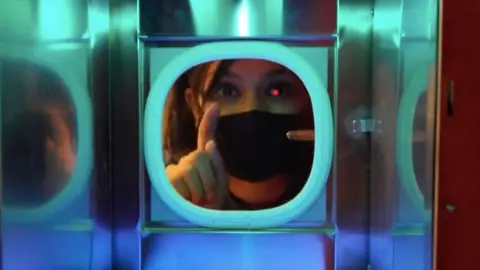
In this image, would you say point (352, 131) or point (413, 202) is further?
point (352, 131)

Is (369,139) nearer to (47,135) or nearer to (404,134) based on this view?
(404,134)

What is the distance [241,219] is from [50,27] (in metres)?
0.79

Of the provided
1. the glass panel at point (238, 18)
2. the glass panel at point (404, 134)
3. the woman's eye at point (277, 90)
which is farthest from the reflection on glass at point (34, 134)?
the glass panel at point (404, 134)

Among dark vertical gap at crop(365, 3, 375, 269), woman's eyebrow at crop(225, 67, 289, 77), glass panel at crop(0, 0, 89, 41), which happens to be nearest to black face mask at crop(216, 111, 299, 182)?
woman's eyebrow at crop(225, 67, 289, 77)

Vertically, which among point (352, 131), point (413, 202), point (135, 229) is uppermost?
point (352, 131)

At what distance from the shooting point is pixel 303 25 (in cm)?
186

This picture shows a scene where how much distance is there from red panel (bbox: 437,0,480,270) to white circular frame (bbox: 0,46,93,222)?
0.75 m

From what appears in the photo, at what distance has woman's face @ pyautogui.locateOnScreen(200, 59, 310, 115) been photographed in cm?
187

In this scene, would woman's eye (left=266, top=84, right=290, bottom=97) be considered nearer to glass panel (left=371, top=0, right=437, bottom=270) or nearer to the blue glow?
glass panel (left=371, top=0, right=437, bottom=270)

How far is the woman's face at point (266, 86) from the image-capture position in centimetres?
187

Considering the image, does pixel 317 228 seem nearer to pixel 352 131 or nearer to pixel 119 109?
pixel 352 131

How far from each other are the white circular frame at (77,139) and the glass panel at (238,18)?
32 centimetres

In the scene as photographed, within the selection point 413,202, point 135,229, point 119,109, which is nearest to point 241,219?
point 135,229

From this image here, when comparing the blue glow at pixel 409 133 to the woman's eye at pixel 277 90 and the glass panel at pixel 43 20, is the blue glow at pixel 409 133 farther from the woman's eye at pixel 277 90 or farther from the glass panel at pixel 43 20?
the glass panel at pixel 43 20
